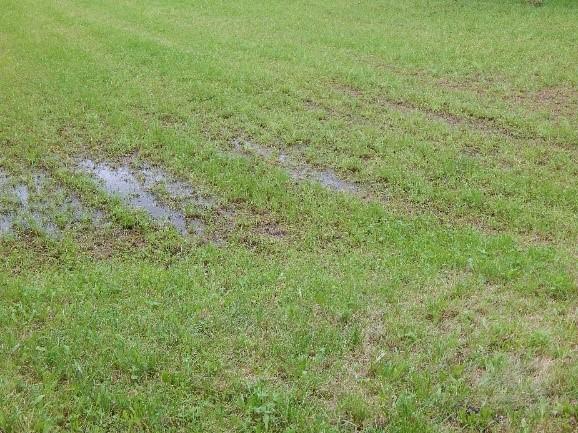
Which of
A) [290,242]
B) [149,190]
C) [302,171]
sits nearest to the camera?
[290,242]

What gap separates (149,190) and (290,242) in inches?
98.9

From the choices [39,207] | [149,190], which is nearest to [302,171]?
[149,190]

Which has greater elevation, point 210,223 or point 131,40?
point 131,40

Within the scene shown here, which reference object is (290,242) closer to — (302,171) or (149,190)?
(302,171)

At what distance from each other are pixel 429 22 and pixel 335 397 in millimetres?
17067

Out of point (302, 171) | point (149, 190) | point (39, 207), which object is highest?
point (302, 171)

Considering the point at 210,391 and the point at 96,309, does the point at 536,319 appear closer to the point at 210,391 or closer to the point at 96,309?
the point at 210,391

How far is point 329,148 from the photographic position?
980 centimetres

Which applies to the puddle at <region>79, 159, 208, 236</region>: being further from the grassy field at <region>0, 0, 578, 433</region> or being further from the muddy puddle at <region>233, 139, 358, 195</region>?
the muddy puddle at <region>233, 139, 358, 195</region>

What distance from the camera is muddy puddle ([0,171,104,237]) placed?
7.49m

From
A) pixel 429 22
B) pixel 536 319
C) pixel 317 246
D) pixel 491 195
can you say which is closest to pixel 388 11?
pixel 429 22

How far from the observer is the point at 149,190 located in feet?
27.9

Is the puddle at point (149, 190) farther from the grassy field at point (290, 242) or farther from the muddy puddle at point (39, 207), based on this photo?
the muddy puddle at point (39, 207)

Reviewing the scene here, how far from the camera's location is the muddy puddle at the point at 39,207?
7488 millimetres
